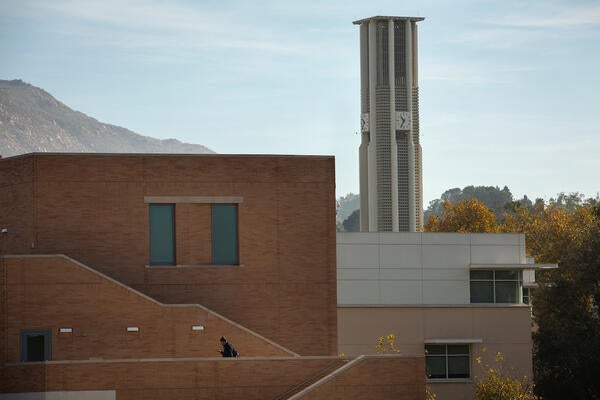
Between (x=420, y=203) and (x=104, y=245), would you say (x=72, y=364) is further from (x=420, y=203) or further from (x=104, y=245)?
(x=420, y=203)

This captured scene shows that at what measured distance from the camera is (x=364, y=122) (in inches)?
5108

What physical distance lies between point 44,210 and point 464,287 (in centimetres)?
2416

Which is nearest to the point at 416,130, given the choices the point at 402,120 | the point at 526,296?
the point at 402,120

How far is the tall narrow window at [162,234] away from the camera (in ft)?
137

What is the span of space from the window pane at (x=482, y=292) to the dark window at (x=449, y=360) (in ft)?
8.39

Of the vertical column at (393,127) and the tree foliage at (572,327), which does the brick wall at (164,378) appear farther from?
the vertical column at (393,127)

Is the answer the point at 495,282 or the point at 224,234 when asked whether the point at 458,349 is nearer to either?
the point at 495,282

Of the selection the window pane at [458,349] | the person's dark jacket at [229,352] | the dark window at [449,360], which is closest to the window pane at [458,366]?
the dark window at [449,360]

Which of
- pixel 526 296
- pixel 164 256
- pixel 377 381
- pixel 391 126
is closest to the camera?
pixel 377 381

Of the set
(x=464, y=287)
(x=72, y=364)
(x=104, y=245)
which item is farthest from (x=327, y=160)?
(x=464, y=287)

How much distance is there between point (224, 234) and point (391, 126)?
3366 inches

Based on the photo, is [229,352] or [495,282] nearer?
[229,352]


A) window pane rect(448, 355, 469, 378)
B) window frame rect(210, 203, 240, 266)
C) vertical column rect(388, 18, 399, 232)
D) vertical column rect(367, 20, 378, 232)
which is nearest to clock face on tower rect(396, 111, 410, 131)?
vertical column rect(388, 18, 399, 232)

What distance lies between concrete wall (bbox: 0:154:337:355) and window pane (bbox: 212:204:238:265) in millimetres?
296
